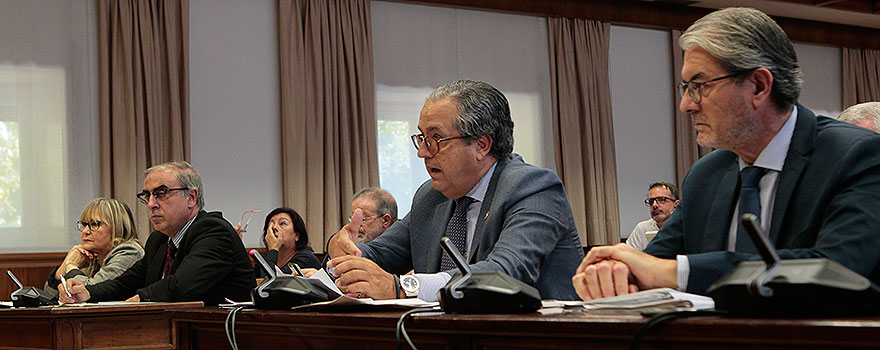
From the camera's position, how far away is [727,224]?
6.32 feet

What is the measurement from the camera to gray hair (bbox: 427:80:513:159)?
2596 millimetres

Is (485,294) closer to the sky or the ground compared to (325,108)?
closer to the ground

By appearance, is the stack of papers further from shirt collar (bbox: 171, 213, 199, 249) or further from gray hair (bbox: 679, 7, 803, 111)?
shirt collar (bbox: 171, 213, 199, 249)

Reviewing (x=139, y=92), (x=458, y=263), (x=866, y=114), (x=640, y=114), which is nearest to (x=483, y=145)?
(x=458, y=263)

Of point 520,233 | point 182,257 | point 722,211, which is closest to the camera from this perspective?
point 722,211

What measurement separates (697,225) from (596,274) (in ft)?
Answer: 1.37

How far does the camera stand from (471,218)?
8.62 ft

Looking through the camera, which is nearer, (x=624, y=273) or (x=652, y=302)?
(x=652, y=302)

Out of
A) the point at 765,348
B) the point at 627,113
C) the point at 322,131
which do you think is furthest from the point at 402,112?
the point at 765,348

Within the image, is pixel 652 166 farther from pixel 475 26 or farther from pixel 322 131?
pixel 322 131

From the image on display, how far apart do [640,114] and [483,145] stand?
6.41m

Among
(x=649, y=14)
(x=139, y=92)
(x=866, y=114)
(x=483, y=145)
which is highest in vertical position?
(x=649, y=14)

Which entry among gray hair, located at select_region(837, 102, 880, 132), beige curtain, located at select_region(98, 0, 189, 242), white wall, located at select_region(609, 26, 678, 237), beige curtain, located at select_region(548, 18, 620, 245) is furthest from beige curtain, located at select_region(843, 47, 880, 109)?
beige curtain, located at select_region(98, 0, 189, 242)

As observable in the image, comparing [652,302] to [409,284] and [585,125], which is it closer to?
[409,284]
